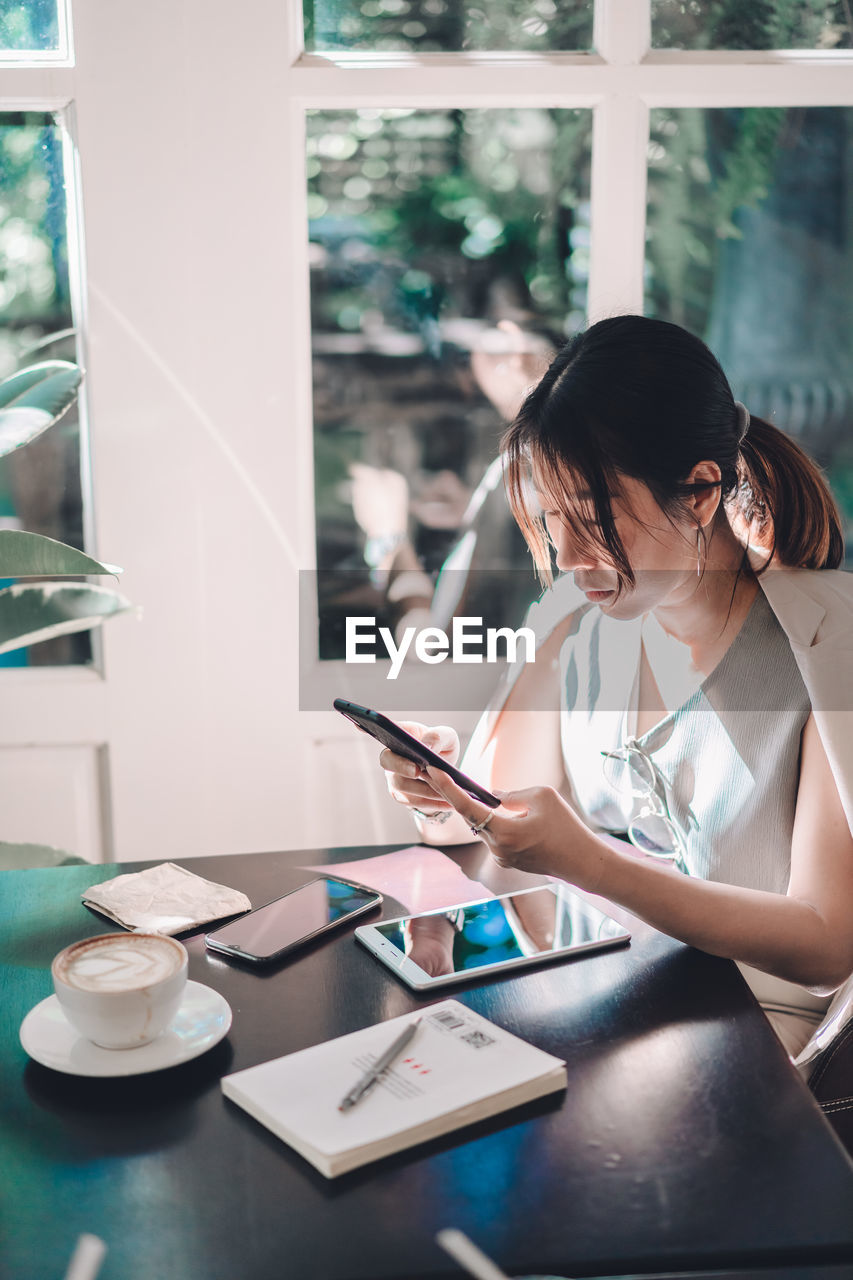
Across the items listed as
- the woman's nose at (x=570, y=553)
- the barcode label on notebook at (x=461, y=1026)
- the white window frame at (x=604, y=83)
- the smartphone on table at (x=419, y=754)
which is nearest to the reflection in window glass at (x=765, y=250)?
the white window frame at (x=604, y=83)

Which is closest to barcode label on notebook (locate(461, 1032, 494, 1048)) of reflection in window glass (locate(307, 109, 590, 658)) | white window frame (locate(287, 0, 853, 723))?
reflection in window glass (locate(307, 109, 590, 658))

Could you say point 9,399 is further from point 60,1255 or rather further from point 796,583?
point 60,1255

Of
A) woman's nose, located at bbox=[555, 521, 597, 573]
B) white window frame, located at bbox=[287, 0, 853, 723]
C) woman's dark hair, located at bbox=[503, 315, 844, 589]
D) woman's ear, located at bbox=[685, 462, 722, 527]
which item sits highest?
white window frame, located at bbox=[287, 0, 853, 723]

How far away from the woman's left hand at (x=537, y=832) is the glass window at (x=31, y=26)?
5.11 ft

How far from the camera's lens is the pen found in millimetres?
709

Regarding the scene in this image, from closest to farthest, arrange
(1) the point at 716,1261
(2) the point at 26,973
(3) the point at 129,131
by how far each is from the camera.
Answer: (1) the point at 716,1261
(2) the point at 26,973
(3) the point at 129,131

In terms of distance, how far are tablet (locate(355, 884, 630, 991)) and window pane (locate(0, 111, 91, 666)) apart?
122cm

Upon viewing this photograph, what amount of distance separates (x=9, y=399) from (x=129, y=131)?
0.54 m

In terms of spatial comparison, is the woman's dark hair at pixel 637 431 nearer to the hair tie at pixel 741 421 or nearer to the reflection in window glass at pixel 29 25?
the hair tie at pixel 741 421

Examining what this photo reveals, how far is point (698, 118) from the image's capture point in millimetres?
1852

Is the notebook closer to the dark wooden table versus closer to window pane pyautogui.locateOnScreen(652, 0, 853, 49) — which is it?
the dark wooden table

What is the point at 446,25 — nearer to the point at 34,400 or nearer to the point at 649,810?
the point at 34,400

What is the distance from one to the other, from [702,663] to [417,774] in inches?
17.3

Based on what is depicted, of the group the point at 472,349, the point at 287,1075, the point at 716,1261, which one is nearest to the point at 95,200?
the point at 472,349
